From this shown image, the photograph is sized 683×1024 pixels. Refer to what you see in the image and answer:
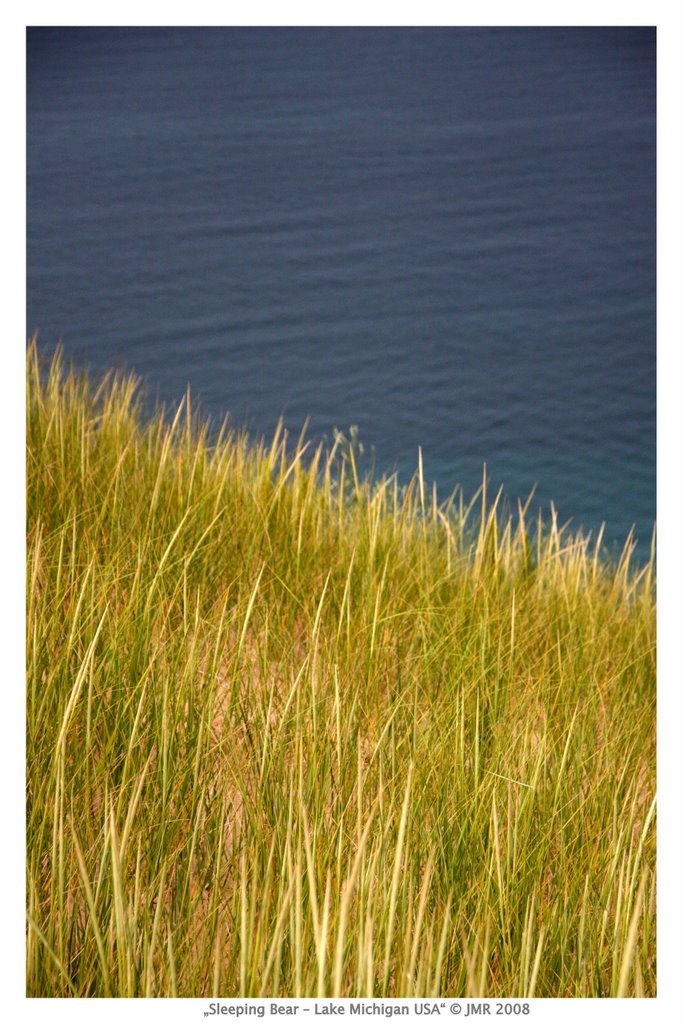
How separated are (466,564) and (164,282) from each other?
4.18 feet

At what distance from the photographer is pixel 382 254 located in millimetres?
3066

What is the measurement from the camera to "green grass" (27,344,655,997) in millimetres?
1512

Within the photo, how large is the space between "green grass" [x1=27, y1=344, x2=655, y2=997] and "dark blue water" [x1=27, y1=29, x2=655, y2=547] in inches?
13.2

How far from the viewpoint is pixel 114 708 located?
6.12 feet

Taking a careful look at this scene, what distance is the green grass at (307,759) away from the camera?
1512 millimetres

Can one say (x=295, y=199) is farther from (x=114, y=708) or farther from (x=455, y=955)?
A: (x=455, y=955)

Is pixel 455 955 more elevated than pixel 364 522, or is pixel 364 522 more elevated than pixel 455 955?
pixel 364 522

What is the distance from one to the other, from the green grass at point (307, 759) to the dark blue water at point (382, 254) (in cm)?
34
